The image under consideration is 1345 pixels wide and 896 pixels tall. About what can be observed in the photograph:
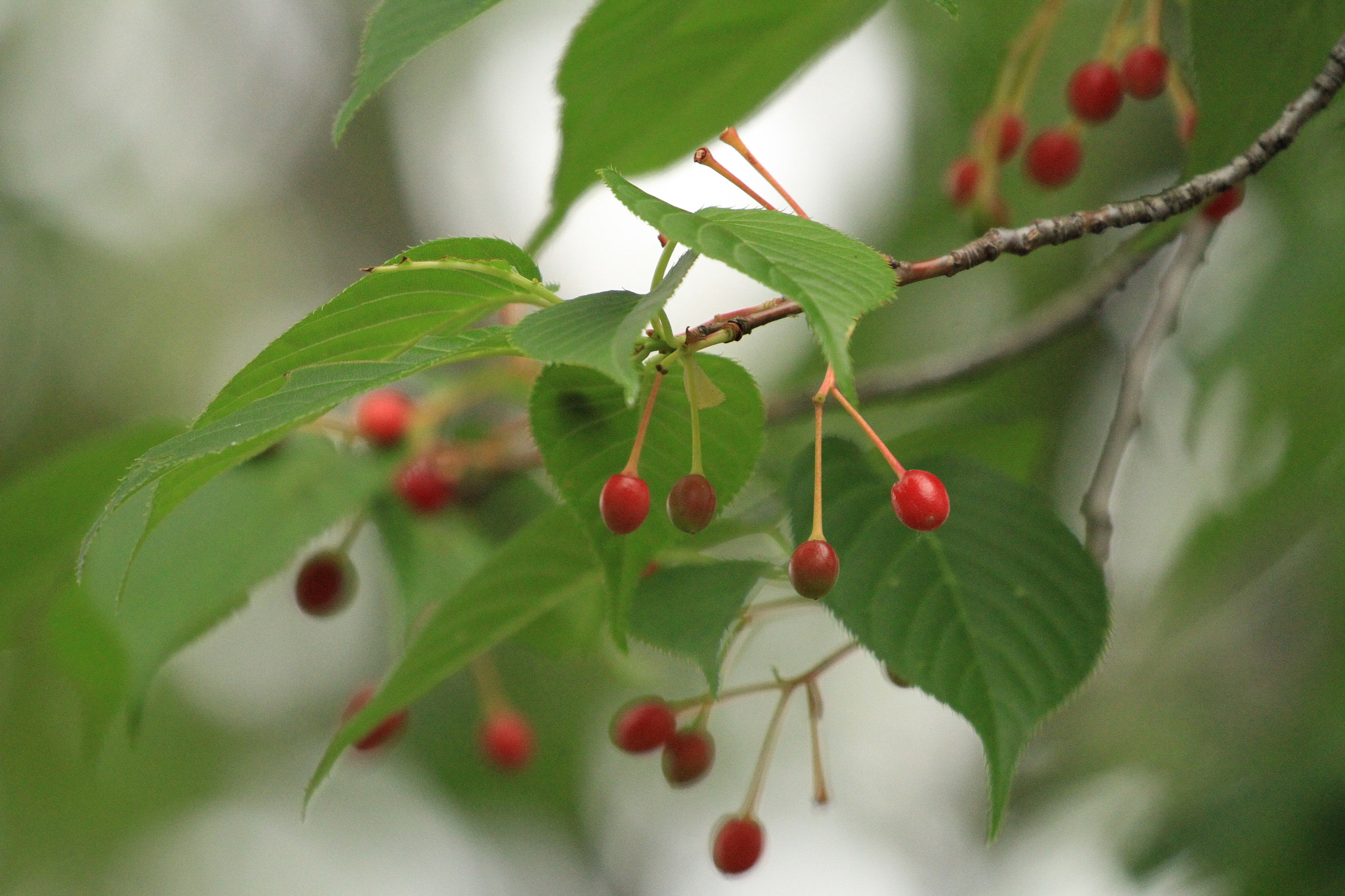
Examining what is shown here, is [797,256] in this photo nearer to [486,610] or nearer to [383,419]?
[486,610]

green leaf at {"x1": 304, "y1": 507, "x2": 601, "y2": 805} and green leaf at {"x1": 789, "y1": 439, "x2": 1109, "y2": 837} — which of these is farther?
green leaf at {"x1": 304, "y1": 507, "x2": 601, "y2": 805}

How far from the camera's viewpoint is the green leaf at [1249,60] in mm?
969

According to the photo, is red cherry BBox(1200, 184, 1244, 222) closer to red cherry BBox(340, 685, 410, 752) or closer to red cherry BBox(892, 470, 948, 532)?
red cherry BBox(892, 470, 948, 532)

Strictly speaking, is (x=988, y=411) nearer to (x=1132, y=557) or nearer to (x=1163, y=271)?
(x=1163, y=271)

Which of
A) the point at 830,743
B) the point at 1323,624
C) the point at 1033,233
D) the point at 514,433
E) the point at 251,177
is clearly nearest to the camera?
the point at 1033,233

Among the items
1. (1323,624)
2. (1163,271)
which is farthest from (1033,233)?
(1323,624)

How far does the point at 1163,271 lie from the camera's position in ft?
4.99

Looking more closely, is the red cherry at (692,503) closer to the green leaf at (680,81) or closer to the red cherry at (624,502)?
the red cherry at (624,502)

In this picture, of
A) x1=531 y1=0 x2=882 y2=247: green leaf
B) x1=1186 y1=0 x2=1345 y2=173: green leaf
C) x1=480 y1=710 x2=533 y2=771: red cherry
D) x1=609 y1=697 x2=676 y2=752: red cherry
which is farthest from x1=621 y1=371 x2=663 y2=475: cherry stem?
x1=480 y1=710 x2=533 y2=771: red cherry

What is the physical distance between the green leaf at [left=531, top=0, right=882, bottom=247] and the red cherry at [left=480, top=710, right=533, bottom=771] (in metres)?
1.17

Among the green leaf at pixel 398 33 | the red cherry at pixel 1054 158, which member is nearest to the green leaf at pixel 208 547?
the green leaf at pixel 398 33

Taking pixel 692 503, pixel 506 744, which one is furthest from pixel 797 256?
pixel 506 744

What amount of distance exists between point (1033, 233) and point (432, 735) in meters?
4.15

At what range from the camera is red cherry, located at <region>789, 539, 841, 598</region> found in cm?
81
